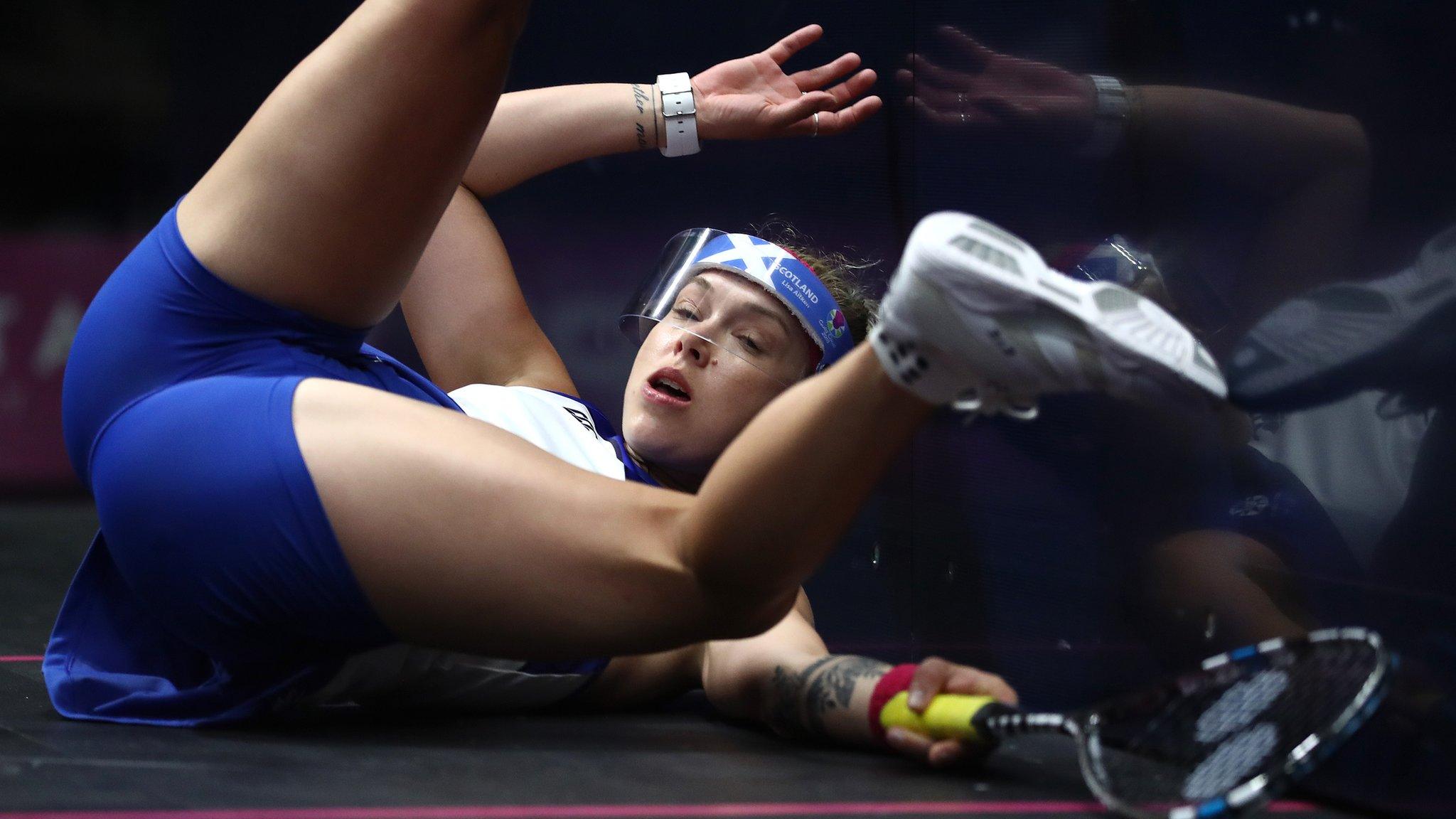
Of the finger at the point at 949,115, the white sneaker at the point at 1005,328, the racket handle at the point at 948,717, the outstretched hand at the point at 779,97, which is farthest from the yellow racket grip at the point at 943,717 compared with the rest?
the outstretched hand at the point at 779,97

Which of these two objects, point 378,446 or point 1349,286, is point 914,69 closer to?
point 1349,286

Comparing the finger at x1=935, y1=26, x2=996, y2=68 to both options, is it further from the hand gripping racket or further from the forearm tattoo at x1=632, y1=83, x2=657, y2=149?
the hand gripping racket

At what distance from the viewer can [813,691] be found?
1573 millimetres

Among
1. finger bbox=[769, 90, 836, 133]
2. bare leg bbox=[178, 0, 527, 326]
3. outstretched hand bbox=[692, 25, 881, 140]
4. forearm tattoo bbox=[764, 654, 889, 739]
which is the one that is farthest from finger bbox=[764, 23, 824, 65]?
forearm tattoo bbox=[764, 654, 889, 739]

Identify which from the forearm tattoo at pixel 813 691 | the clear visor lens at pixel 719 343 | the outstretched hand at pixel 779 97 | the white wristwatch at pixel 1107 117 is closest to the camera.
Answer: the forearm tattoo at pixel 813 691

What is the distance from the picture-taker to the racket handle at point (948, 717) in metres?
1.36

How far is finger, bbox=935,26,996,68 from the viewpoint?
6.56 feet

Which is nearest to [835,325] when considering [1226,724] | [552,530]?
[552,530]

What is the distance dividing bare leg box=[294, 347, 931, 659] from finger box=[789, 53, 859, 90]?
1.04 metres

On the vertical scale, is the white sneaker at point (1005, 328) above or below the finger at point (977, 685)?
above

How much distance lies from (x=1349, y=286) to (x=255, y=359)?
1.08m

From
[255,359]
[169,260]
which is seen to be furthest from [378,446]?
[169,260]

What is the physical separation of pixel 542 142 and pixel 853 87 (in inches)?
19.3

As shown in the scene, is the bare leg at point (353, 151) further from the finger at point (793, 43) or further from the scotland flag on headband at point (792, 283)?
the finger at point (793, 43)
